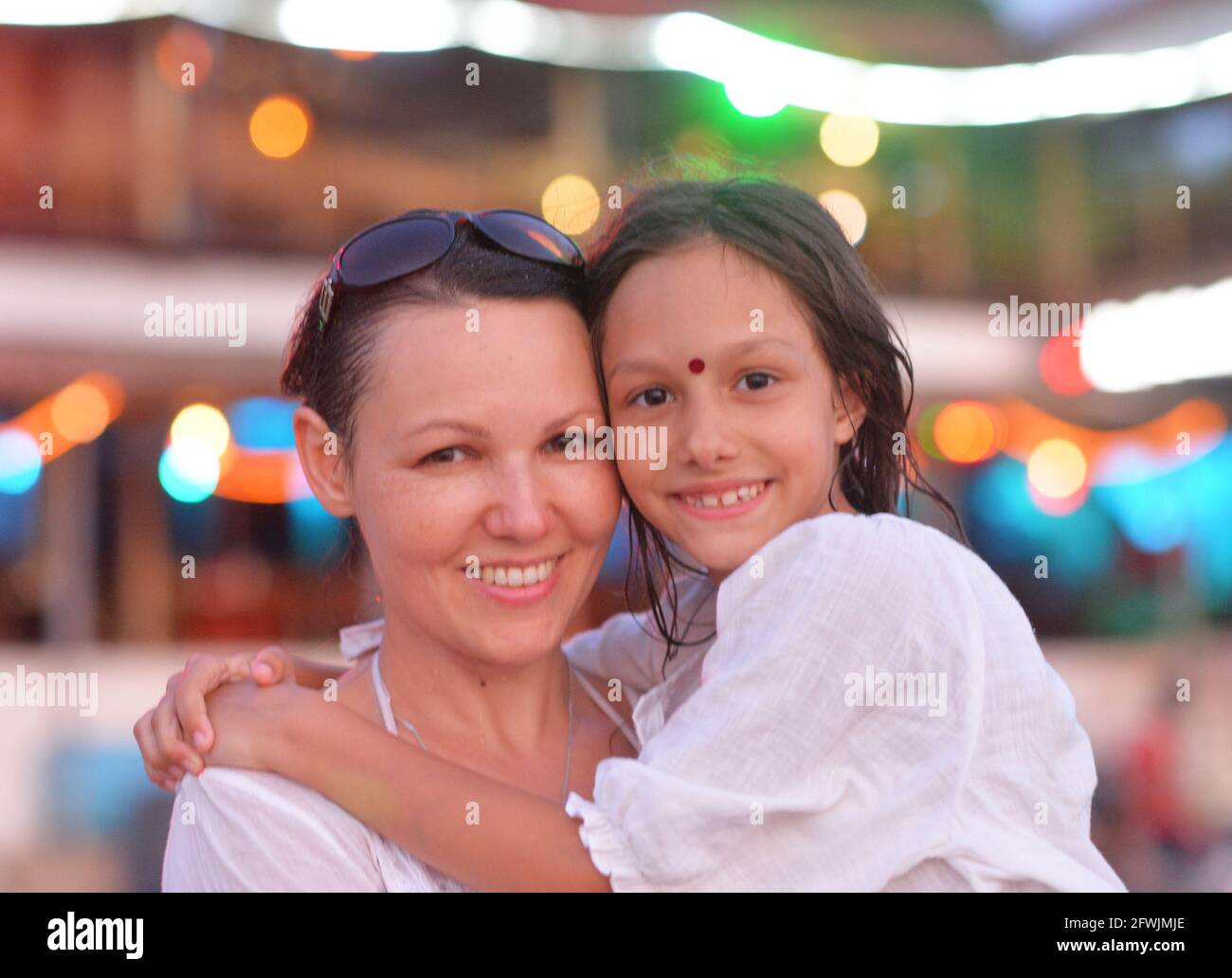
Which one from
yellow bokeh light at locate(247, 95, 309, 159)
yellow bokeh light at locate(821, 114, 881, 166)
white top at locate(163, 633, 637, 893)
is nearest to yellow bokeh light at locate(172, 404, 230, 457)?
yellow bokeh light at locate(247, 95, 309, 159)

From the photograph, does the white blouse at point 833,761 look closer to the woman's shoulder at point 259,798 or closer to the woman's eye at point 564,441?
the woman's shoulder at point 259,798

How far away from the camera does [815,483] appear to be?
57.3 inches

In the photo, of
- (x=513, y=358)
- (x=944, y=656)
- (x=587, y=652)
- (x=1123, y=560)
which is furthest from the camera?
(x=1123, y=560)

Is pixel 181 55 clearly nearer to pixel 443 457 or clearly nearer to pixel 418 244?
pixel 418 244

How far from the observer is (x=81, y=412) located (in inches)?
209

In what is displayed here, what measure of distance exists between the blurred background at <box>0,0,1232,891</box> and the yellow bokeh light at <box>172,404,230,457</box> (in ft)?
0.06

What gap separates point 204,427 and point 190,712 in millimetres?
4419

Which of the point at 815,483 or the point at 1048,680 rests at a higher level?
the point at 815,483

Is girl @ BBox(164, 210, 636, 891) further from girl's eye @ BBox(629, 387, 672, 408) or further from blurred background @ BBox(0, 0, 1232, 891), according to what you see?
blurred background @ BBox(0, 0, 1232, 891)

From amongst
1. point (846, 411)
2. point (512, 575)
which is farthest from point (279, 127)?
point (512, 575)

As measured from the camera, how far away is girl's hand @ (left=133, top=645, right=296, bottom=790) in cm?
128

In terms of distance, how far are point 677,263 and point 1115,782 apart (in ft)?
13.6
